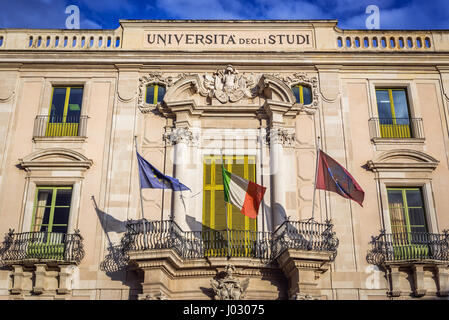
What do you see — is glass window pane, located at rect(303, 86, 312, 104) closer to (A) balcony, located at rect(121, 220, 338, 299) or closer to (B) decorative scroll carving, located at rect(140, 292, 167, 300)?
(A) balcony, located at rect(121, 220, 338, 299)

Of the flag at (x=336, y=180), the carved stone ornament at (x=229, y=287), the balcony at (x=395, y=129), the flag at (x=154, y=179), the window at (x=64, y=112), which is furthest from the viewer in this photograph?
the window at (x=64, y=112)

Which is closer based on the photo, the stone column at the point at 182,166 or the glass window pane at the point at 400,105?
the stone column at the point at 182,166

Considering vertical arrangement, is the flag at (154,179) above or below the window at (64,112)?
below

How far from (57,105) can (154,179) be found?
15.3 feet

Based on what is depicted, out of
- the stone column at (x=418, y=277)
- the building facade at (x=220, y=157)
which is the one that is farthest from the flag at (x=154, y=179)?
the stone column at (x=418, y=277)

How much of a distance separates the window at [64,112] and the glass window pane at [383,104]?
8.94 metres

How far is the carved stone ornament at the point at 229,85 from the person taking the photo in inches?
707

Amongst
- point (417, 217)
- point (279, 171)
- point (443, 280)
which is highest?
point (279, 171)

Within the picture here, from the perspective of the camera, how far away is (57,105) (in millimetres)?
18156

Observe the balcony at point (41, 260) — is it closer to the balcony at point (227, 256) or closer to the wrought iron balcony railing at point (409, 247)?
the balcony at point (227, 256)

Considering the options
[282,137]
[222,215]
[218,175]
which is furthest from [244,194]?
[282,137]

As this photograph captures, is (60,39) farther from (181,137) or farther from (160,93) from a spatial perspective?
(181,137)
